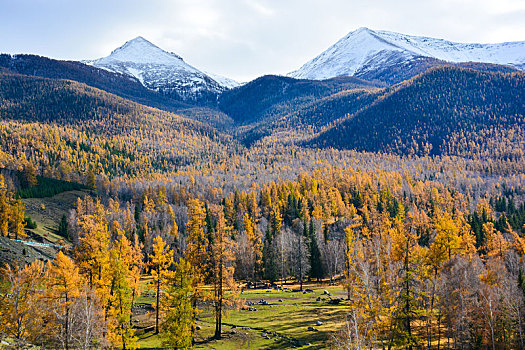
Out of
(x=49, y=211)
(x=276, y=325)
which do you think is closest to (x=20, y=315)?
(x=276, y=325)

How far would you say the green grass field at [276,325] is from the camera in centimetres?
4094

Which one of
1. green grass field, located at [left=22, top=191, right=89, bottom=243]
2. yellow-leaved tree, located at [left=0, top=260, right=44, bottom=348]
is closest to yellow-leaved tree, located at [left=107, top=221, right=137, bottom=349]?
yellow-leaved tree, located at [left=0, top=260, right=44, bottom=348]

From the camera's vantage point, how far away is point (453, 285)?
40.7 meters

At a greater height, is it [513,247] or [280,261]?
[513,247]

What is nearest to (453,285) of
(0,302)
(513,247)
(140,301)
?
(513,247)

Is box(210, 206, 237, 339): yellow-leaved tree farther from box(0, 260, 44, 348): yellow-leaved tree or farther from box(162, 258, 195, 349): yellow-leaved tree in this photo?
box(0, 260, 44, 348): yellow-leaved tree

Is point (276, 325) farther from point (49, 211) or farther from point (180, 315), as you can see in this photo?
point (49, 211)

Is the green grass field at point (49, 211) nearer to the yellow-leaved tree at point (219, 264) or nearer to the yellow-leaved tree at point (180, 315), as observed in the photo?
the yellow-leaved tree at point (219, 264)

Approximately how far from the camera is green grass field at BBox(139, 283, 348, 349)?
1612 inches

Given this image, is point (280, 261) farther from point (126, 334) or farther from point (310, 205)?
point (126, 334)

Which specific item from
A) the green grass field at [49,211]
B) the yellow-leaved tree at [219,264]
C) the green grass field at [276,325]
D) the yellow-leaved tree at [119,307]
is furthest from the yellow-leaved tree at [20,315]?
the green grass field at [49,211]

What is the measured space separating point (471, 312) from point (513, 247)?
42.6 meters

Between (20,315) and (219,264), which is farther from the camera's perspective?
(219,264)

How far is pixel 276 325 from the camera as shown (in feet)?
160
